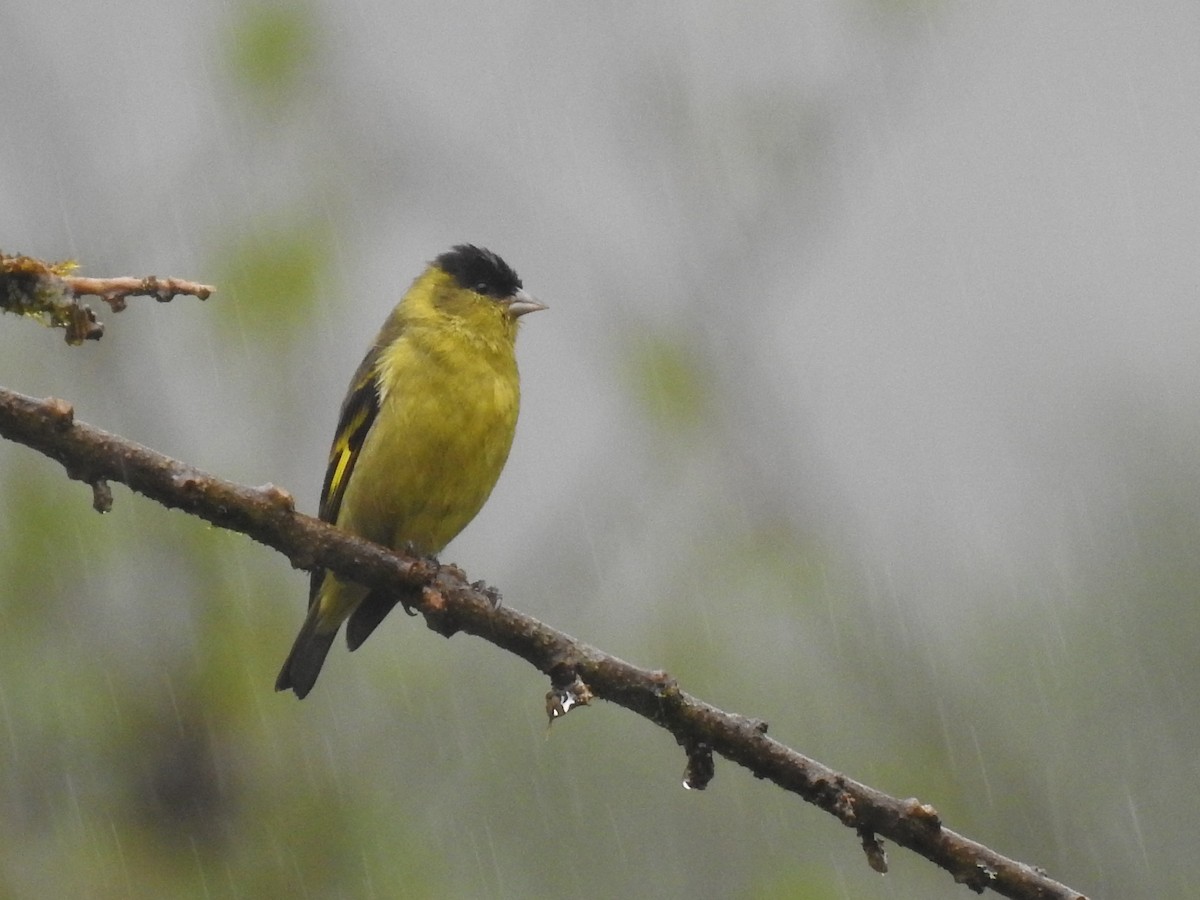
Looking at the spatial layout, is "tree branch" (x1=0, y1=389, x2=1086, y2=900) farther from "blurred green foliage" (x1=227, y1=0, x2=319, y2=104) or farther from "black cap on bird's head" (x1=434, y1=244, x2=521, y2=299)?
"blurred green foliage" (x1=227, y1=0, x2=319, y2=104)

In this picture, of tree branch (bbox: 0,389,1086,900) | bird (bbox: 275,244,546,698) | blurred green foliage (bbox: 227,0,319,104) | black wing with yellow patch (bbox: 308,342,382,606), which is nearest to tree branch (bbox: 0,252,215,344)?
tree branch (bbox: 0,389,1086,900)

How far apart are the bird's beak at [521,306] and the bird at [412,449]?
15cm

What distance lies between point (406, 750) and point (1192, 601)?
18.5 ft

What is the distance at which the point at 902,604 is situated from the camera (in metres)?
7.05

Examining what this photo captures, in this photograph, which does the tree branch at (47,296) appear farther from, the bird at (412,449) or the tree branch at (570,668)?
the bird at (412,449)

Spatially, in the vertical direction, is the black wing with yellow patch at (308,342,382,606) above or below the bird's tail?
above

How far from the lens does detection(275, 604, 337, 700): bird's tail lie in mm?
5664

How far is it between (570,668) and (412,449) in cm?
257

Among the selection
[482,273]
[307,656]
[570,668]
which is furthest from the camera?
[482,273]

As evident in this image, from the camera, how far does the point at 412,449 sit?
5.81 m

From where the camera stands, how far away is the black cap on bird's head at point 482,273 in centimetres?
661

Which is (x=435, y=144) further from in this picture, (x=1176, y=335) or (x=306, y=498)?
(x=1176, y=335)

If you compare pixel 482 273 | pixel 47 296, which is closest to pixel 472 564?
pixel 482 273

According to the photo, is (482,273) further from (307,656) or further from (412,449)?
(307,656)
